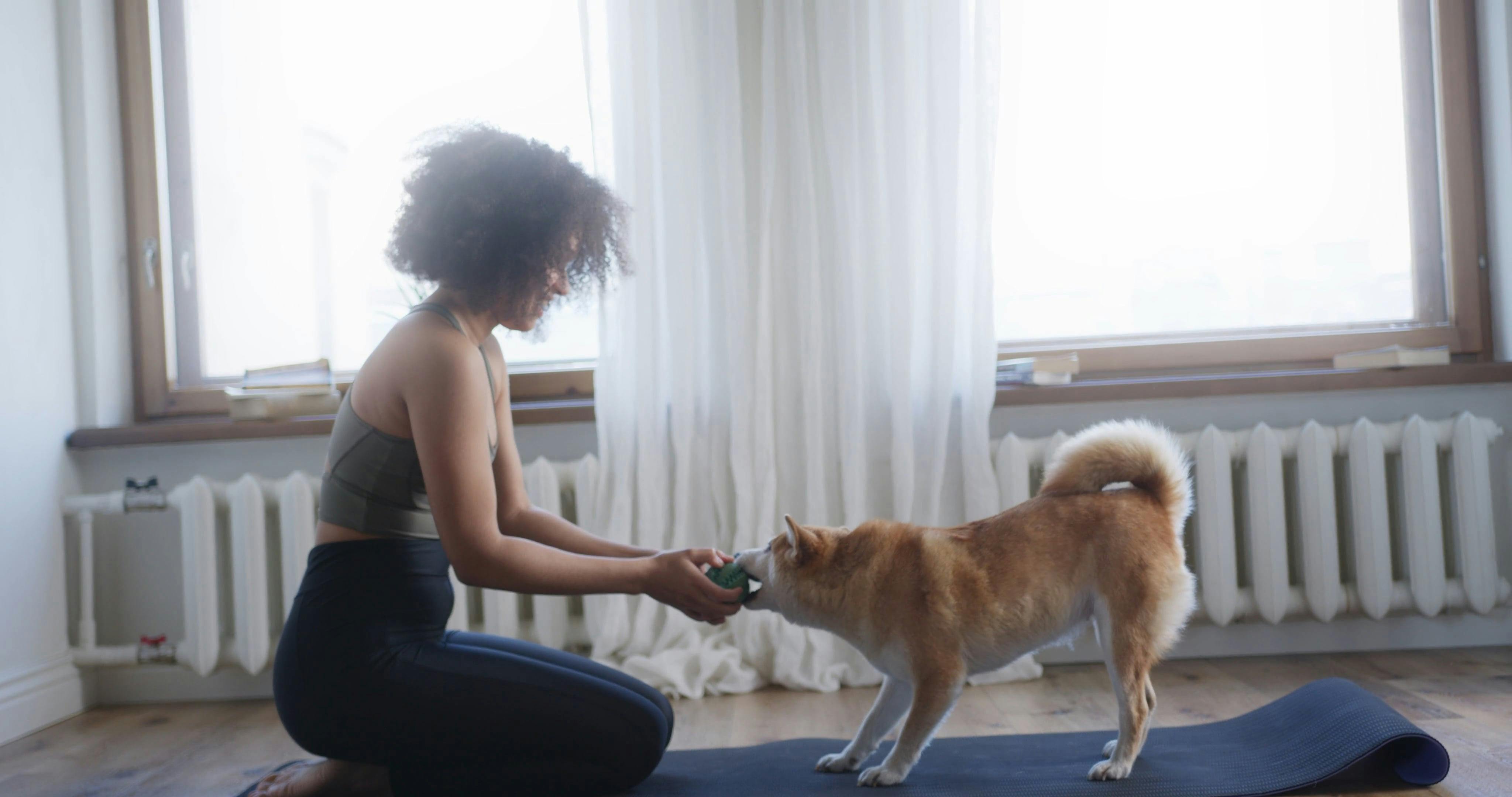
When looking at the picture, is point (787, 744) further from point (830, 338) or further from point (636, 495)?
point (830, 338)

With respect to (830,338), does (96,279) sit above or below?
above

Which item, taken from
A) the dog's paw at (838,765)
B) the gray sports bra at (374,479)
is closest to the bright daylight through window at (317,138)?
the gray sports bra at (374,479)

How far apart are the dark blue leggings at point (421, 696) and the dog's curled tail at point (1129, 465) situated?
85cm

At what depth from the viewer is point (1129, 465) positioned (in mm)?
1628

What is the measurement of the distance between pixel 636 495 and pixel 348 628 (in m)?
1.11

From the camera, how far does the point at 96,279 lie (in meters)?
2.74

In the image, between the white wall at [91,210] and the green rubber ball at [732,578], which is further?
the white wall at [91,210]

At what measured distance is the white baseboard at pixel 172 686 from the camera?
2699mm

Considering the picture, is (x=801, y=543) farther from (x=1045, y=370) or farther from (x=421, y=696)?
(x=1045, y=370)

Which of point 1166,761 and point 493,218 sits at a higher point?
point 493,218

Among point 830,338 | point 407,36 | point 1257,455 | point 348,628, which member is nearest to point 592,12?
point 407,36

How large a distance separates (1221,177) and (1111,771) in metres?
1.90

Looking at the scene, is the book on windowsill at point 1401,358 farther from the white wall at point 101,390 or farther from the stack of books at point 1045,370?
the stack of books at point 1045,370

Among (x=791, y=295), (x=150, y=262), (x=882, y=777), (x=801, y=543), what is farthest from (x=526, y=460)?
(x=882, y=777)
